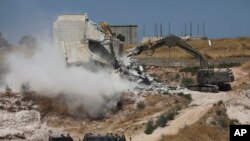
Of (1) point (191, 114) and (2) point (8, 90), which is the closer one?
(1) point (191, 114)

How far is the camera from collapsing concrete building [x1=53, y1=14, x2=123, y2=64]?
49250mm

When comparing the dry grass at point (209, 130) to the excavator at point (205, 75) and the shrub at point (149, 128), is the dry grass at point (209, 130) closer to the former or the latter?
the shrub at point (149, 128)

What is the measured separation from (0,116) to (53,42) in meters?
12.6

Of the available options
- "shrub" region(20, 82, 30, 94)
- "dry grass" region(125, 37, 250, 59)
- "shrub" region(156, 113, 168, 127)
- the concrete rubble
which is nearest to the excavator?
"shrub" region(20, 82, 30, 94)

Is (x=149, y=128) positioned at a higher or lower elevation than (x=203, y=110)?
lower

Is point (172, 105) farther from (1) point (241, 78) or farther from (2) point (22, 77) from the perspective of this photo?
(1) point (241, 78)

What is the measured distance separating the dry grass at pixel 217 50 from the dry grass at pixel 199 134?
53.5m

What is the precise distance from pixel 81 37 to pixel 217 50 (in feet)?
177

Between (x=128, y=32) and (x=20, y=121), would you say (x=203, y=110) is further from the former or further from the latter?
(x=128, y=32)

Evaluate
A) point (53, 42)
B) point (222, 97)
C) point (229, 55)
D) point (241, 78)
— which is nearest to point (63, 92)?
point (53, 42)

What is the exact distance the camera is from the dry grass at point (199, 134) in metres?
33.8

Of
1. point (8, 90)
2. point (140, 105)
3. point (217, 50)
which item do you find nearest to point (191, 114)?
point (140, 105)

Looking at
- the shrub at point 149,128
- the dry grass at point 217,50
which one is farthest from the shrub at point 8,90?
the dry grass at point 217,50

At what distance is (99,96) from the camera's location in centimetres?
4378
